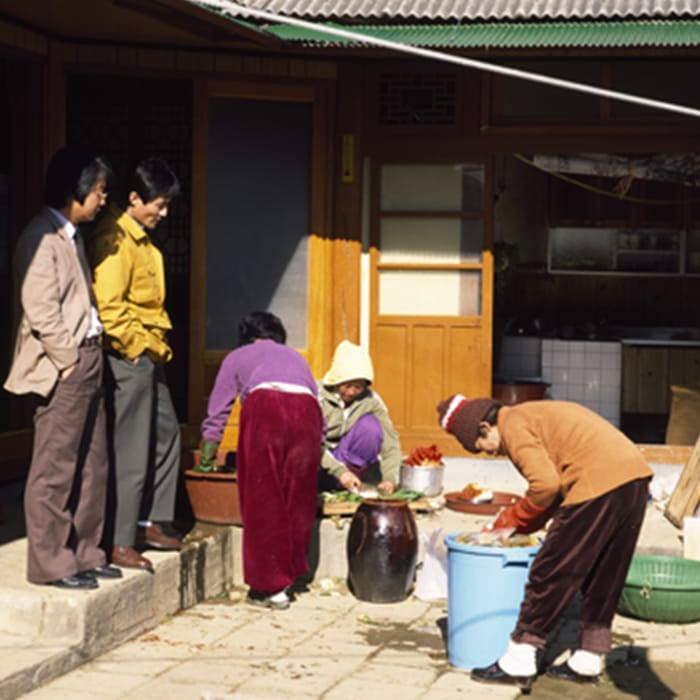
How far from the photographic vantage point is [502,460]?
1098 cm

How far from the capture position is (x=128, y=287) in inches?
300

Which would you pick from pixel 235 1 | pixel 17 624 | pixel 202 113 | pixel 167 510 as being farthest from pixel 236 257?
pixel 17 624

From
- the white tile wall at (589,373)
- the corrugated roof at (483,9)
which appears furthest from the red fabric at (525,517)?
the white tile wall at (589,373)

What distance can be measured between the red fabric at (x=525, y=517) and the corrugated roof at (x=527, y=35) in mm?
4334

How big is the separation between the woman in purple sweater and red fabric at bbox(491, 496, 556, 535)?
162 cm

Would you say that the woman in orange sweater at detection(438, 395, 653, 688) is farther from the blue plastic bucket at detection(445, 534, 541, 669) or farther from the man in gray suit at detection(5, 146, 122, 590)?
the man in gray suit at detection(5, 146, 122, 590)

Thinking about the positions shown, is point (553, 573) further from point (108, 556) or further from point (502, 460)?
point (502, 460)

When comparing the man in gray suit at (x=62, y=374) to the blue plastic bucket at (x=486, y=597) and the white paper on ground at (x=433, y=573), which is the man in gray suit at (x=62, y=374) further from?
the white paper on ground at (x=433, y=573)

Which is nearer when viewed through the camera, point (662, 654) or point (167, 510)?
point (662, 654)

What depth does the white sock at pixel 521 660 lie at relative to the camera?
660cm

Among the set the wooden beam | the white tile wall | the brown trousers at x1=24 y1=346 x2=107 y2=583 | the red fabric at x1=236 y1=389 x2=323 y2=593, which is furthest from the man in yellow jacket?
the white tile wall

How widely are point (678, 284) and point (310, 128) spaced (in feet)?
23.7

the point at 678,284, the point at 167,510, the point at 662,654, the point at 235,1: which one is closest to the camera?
the point at 662,654

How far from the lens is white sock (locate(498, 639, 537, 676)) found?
6.60 m
